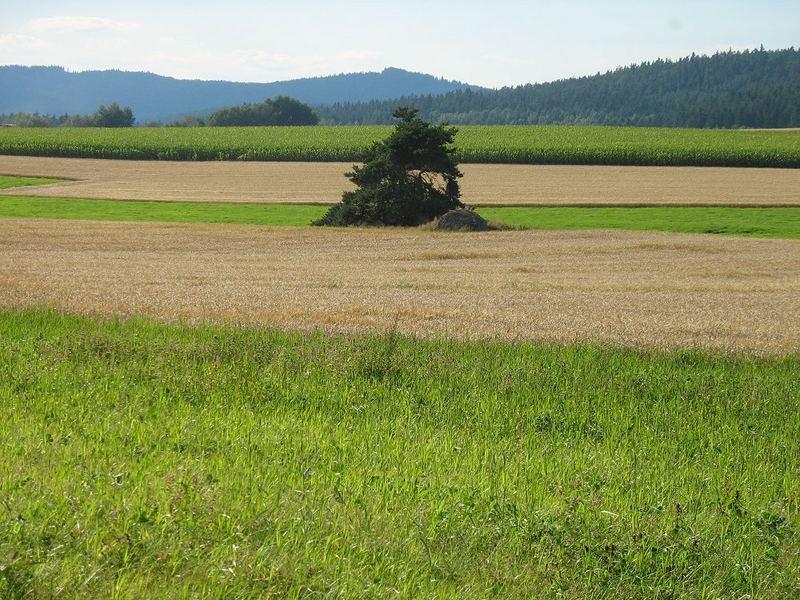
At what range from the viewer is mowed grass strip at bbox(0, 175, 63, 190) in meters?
64.8

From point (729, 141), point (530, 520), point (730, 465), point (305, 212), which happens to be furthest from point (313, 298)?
point (729, 141)

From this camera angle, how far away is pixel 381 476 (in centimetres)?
658

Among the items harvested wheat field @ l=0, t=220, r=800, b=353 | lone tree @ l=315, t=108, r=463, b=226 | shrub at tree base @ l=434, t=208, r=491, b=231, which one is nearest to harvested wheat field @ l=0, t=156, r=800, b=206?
lone tree @ l=315, t=108, r=463, b=226

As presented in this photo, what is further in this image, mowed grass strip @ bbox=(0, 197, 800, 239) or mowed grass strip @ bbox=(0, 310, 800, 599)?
mowed grass strip @ bbox=(0, 197, 800, 239)

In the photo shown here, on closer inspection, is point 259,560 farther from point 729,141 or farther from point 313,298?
point 729,141

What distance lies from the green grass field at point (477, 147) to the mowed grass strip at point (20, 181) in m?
21.4

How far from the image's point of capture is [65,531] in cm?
498

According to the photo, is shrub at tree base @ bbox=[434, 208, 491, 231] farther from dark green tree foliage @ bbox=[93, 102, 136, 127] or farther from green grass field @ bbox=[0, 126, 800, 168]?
dark green tree foliage @ bbox=[93, 102, 136, 127]

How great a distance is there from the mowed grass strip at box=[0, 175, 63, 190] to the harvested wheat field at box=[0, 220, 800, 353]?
88.8 ft

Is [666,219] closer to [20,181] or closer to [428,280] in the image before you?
[428,280]

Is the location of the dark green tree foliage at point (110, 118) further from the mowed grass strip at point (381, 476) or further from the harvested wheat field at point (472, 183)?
the mowed grass strip at point (381, 476)

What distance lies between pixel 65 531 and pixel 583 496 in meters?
3.33

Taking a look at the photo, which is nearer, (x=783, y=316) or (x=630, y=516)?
(x=630, y=516)

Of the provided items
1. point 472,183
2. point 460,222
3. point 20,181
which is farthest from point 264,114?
point 460,222
